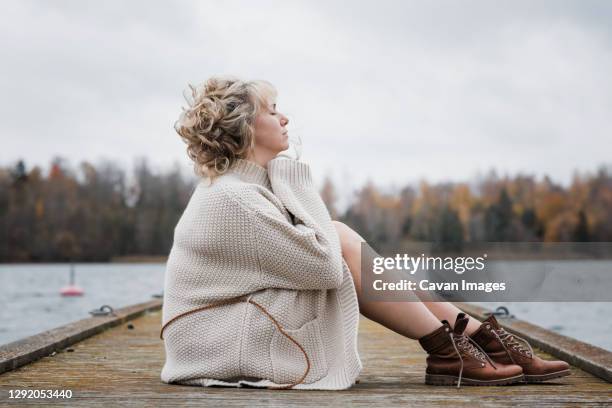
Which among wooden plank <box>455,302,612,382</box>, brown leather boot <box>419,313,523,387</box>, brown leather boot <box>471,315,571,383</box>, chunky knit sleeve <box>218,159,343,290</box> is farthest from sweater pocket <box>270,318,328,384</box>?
wooden plank <box>455,302,612,382</box>

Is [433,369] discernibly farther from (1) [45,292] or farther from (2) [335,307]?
(1) [45,292]

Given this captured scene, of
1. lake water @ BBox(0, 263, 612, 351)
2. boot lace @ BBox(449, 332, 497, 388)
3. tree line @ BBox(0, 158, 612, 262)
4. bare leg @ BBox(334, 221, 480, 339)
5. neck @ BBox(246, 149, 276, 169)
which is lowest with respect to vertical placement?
lake water @ BBox(0, 263, 612, 351)

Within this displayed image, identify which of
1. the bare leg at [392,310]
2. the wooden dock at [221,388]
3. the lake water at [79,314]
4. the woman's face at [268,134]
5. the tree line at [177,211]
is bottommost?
the lake water at [79,314]

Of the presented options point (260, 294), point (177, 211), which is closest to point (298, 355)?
point (260, 294)

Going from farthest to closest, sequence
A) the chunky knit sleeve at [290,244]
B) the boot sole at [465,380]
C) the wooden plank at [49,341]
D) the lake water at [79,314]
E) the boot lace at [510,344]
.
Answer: the lake water at [79,314] → the wooden plank at [49,341] → the boot lace at [510,344] → the boot sole at [465,380] → the chunky knit sleeve at [290,244]

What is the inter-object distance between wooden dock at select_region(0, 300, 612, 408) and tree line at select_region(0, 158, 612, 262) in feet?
196

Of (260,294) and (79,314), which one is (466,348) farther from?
(79,314)

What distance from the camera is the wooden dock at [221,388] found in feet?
9.21

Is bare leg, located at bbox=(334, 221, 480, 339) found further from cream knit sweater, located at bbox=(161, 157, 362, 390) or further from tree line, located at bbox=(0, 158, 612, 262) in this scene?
tree line, located at bbox=(0, 158, 612, 262)

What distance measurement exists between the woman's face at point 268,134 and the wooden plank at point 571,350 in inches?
66.2

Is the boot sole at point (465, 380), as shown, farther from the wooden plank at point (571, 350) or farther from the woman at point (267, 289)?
the wooden plank at point (571, 350)

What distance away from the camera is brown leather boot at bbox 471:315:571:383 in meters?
3.28

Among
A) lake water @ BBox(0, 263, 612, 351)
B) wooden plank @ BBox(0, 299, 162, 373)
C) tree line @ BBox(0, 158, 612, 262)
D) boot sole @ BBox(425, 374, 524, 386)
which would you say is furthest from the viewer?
tree line @ BBox(0, 158, 612, 262)

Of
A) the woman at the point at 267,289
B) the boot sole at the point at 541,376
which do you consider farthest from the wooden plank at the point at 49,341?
the boot sole at the point at 541,376
